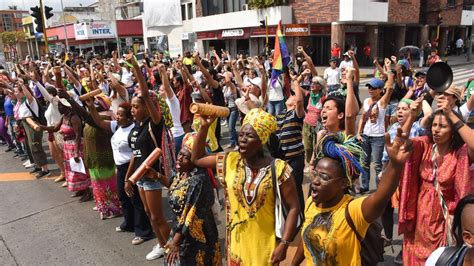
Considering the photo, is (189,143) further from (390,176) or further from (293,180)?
(390,176)

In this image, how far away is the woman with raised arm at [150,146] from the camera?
4004 millimetres

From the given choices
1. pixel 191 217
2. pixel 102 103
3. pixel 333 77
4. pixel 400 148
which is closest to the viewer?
pixel 400 148

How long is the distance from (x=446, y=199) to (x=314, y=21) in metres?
22.8

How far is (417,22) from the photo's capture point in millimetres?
27844

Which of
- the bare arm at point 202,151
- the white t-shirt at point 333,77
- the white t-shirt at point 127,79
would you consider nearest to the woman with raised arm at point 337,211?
the bare arm at point 202,151

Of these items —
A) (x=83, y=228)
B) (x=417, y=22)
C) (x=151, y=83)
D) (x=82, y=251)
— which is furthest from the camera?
(x=417, y=22)

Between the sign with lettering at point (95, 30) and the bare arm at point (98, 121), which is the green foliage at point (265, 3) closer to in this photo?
the bare arm at point (98, 121)

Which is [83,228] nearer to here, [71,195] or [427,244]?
[71,195]

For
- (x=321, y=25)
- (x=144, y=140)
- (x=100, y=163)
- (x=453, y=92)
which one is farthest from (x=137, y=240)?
(x=321, y=25)

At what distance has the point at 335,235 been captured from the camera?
223 centimetres

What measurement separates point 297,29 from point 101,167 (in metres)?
21.4

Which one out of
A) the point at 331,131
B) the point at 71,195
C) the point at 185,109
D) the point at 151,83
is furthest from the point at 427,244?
the point at 151,83

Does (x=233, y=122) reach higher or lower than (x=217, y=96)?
lower

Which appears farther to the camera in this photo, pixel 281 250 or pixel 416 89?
pixel 416 89
